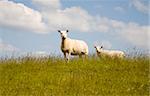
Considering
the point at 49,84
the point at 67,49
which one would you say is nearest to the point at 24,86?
the point at 49,84

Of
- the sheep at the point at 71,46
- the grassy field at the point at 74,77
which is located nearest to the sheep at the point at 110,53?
the sheep at the point at 71,46

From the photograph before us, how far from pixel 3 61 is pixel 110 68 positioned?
5.17 metres

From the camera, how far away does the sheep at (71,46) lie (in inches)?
770

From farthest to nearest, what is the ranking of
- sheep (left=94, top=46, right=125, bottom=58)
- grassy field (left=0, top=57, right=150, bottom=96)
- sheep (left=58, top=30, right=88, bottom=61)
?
1. sheep (left=94, top=46, right=125, bottom=58)
2. sheep (left=58, top=30, right=88, bottom=61)
3. grassy field (left=0, top=57, right=150, bottom=96)

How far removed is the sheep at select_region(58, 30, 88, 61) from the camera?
19.5 m

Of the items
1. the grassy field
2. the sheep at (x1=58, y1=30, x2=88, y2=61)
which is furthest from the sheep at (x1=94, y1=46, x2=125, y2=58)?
the grassy field

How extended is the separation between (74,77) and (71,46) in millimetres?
7296

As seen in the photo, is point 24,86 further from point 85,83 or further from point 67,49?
point 67,49

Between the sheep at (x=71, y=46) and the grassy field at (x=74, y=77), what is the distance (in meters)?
2.46

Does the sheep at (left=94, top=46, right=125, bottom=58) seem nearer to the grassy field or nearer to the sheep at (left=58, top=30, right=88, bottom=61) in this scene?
the sheep at (left=58, top=30, right=88, bottom=61)

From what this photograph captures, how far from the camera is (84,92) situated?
10773 mm

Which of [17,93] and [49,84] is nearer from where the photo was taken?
[17,93]

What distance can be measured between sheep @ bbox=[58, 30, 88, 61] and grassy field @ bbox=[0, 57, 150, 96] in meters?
2.46

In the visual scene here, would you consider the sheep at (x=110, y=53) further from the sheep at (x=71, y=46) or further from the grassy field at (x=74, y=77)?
the grassy field at (x=74, y=77)
